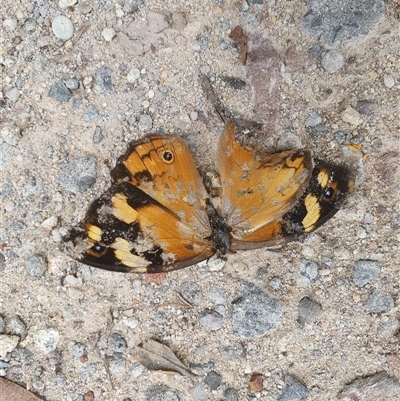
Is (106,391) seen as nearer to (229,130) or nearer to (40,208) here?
(40,208)

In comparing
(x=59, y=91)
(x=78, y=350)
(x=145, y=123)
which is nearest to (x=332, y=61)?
(x=145, y=123)

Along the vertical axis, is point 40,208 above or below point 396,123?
above

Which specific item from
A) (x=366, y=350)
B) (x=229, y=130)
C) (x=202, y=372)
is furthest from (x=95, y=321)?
(x=366, y=350)

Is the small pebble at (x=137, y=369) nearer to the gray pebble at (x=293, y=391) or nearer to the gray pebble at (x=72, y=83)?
the gray pebble at (x=293, y=391)

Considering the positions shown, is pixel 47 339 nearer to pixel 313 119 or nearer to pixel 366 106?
pixel 313 119

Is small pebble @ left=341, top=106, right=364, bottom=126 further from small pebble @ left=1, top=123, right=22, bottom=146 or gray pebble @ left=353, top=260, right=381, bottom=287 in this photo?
small pebble @ left=1, top=123, right=22, bottom=146

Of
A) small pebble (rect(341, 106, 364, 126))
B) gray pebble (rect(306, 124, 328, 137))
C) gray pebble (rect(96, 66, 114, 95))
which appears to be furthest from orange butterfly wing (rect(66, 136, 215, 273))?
small pebble (rect(341, 106, 364, 126))
